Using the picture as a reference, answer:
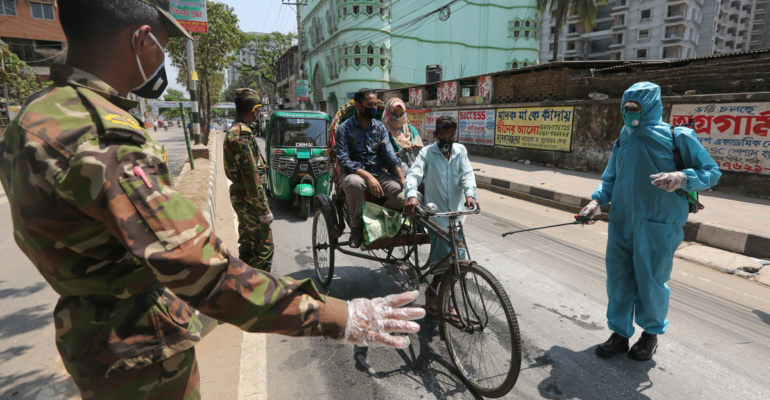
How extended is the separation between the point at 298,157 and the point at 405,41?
3287 centimetres

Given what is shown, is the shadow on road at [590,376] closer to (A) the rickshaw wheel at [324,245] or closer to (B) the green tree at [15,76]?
(A) the rickshaw wheel at [324,245]

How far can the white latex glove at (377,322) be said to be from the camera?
3.79 ft

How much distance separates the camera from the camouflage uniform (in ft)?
3.05

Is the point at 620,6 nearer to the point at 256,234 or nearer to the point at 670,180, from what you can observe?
the point at 670,180

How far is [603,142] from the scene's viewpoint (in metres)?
10.9

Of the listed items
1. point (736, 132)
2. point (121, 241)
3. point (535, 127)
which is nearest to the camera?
point (121, 241)

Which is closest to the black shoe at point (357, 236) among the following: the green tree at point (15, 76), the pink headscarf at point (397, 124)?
the pink headscarf at point (397, 124)

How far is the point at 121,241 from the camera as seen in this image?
943 mm

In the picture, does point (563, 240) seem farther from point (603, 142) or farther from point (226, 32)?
point (226, 32)

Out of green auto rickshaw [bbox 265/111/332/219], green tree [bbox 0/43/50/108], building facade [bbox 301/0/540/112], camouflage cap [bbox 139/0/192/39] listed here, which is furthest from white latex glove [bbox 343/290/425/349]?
building facade [bbox 301/0/540/112]

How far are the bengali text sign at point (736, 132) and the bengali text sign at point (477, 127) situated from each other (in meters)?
6.97

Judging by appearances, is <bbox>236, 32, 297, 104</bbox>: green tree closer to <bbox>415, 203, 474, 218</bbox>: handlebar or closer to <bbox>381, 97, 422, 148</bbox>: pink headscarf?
<bbox>381, 97, 422, 148</bbox>: pink headscarf

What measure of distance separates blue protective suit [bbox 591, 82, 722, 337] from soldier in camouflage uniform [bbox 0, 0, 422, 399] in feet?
7.74

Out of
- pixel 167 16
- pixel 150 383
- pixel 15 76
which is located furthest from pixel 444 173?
pixel 15 76
